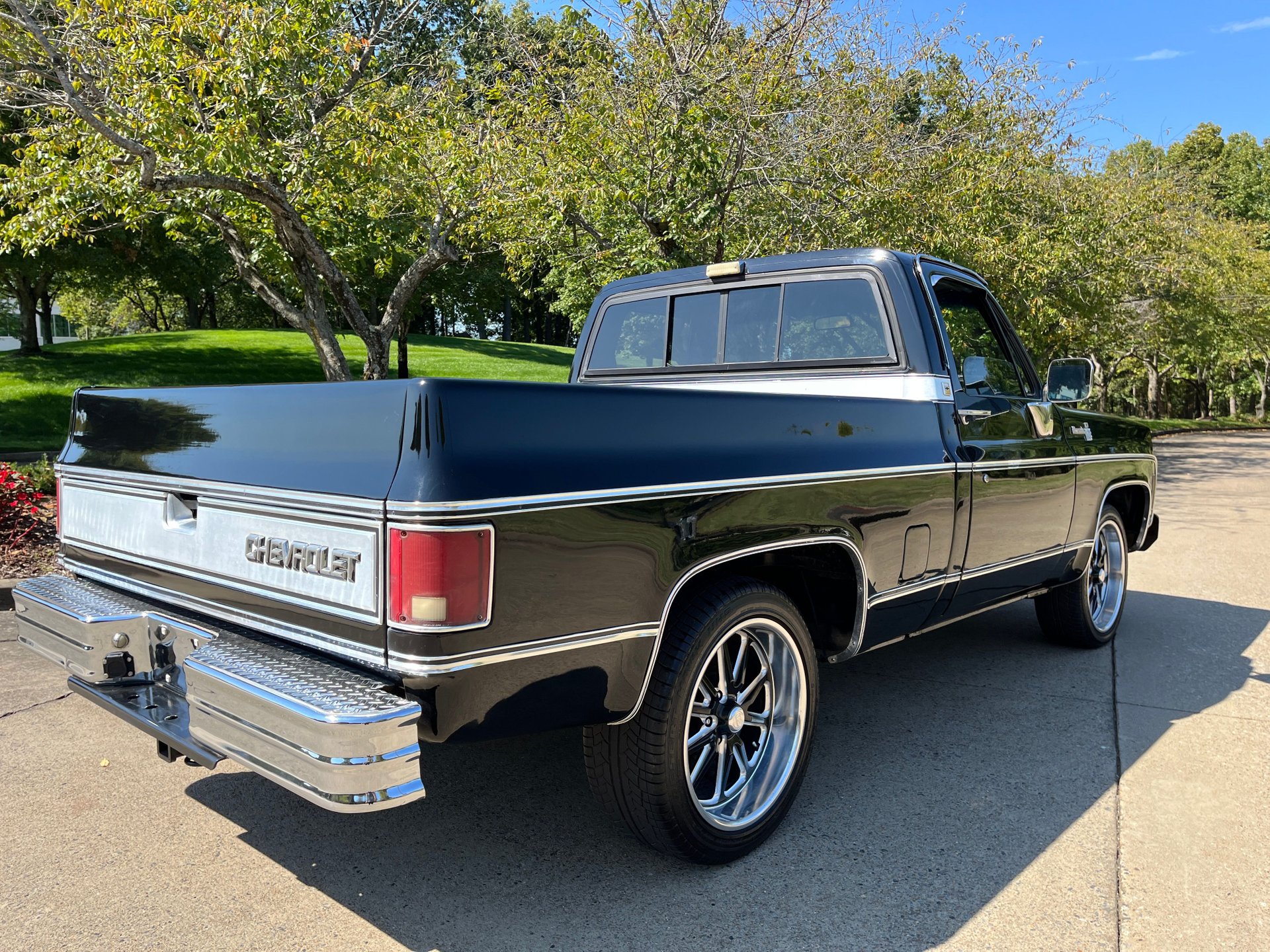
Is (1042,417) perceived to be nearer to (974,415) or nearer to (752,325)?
(974,415)

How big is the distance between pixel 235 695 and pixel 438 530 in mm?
693

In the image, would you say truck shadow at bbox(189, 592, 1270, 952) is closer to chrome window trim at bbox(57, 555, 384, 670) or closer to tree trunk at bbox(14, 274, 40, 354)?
chrome window trim at bbox(57, 555, 384, 670)

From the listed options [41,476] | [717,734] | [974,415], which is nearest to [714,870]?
[717,734]

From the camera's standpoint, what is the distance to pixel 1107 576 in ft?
19.4

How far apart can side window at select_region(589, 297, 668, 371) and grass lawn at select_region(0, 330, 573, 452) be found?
10.2 m

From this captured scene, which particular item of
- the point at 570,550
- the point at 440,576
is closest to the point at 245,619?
the point at 440,576

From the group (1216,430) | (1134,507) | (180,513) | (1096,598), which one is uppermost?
(180,513)

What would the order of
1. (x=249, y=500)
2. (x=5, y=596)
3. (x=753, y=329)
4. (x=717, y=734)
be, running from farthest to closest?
(x=5, y=596)
(x=753, y=329)
(x=717, y=734)
(x=249, y=500)

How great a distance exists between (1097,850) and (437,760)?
2.47 m

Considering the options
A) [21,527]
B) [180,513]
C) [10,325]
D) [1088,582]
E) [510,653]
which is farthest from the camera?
[10,325]

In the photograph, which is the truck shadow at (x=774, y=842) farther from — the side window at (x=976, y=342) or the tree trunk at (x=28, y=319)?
the tree trunk at (x=28, y=319)

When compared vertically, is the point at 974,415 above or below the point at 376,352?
below

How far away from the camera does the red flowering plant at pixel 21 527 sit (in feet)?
21.4

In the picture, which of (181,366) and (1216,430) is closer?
(181,366)
